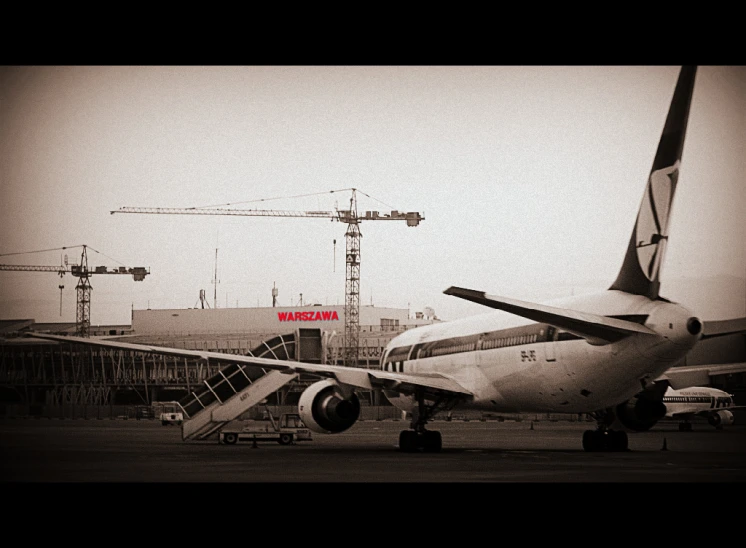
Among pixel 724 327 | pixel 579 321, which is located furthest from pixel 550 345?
pixel 724 327

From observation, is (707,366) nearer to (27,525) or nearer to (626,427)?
(626,427)

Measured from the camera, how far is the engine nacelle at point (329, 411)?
27.1 m

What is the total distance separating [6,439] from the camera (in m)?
22.8

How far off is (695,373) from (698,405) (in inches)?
507

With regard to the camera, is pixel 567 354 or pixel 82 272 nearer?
pixel 567 354

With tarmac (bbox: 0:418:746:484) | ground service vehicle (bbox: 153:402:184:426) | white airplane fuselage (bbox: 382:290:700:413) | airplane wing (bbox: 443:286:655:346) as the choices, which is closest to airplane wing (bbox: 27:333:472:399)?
white airplane fuselage (bbox: 382:290:700:413)

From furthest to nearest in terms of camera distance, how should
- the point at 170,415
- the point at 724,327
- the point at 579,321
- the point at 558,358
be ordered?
1. the point at 170,415
2. the point at 558,358
3. the point at 724,327
4. the point at 579,321

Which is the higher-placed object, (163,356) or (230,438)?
(163,356)

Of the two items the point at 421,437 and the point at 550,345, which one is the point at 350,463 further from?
the point at 550,345

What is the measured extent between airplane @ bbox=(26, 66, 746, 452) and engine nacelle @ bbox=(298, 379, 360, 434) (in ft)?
0.09

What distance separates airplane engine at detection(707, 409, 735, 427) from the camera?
1890 inches

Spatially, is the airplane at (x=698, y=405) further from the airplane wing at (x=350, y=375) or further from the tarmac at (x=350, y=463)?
the airplane wing at (x=350, y=375)

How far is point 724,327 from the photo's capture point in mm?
21641
